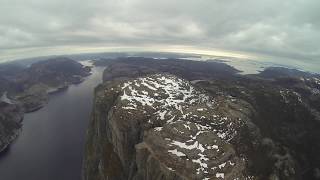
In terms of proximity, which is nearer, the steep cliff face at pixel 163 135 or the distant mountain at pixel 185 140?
the steep cliff face at pixel 163 135

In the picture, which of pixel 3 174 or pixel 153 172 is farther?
pixel 3 174

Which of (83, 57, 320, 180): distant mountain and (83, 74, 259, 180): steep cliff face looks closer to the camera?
(83, 74, 259, 180): steep cliff face

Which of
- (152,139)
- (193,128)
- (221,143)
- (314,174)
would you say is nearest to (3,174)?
(152,139)

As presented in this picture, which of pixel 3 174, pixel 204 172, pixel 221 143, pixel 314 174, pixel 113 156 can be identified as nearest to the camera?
pixel 204 172

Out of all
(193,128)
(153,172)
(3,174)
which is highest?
(193,128)

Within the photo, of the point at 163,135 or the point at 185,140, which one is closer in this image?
the point at 185,140

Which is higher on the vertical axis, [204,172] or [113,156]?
[204,172]

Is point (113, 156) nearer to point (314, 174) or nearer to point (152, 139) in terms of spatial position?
point (152, 139)

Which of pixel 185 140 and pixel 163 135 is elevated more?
pixel 163 135
